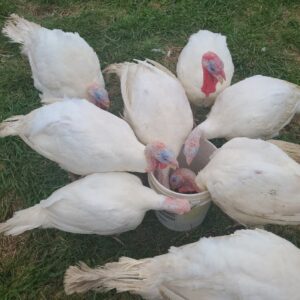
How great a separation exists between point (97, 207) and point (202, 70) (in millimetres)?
1299

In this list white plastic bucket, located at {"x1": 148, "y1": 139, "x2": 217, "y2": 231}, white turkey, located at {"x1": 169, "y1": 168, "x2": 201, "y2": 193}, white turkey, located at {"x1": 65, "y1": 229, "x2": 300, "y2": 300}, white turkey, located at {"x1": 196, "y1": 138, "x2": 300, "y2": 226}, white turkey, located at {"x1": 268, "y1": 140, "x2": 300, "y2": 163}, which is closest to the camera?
white turkey, located at {"x1": 65, "y1": 229, "x2": 300, "y2": 300}

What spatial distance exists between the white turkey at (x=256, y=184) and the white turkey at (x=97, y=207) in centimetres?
24

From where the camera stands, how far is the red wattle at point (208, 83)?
322cm

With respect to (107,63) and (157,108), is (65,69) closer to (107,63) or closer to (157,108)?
(157,108)

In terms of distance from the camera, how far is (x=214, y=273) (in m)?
2.34

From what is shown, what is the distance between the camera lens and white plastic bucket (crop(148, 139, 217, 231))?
2793mm

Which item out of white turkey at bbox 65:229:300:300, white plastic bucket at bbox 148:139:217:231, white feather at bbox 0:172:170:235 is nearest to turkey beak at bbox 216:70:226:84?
white plastic bucket at bbox 148:139:217:231

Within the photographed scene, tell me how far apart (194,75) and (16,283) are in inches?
71.9

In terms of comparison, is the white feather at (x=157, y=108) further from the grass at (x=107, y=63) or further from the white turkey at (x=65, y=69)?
the grass at (x=107, y=63)

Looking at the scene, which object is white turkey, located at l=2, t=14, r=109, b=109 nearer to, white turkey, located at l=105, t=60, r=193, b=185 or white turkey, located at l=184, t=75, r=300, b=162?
white turkey, located at l=105, t=60, r=193, b=185

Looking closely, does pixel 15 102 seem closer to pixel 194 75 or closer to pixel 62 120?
pixel 62 120

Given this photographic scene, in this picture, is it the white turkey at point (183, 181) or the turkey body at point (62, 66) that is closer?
the white turkey at point (183, 181)

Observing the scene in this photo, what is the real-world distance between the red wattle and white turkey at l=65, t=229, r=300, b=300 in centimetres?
115

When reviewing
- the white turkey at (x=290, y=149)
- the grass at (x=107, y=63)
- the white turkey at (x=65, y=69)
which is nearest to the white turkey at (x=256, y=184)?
the white turkey at (x=290, y=149)
